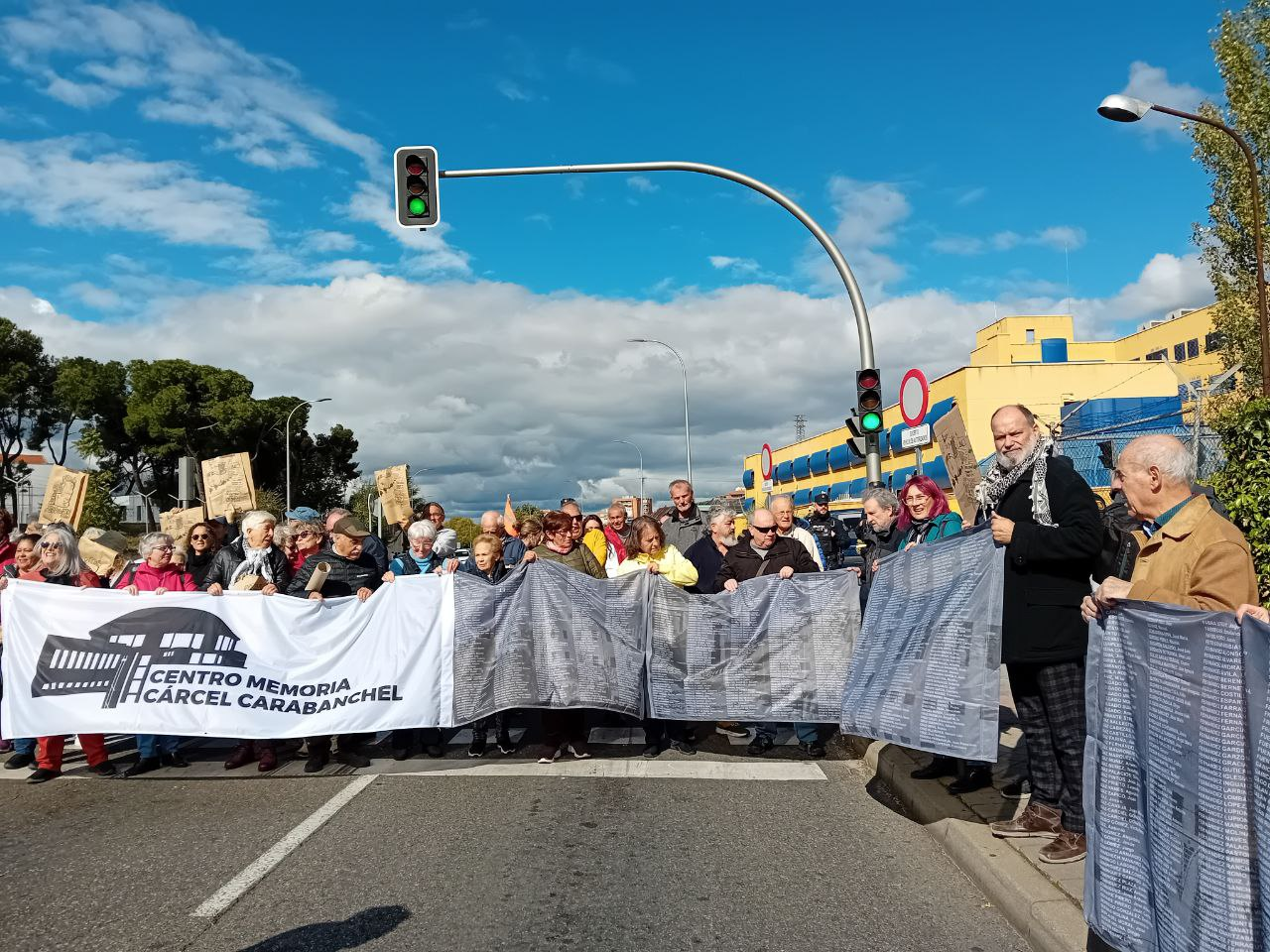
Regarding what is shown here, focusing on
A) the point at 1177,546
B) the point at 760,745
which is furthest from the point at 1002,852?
the point at 760,745

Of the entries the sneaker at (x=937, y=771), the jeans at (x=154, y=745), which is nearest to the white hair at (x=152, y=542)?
A: the jeans at (x=154, y=745)

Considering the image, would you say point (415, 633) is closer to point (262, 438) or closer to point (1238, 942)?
point (1238, 942)

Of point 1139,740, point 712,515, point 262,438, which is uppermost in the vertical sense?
point 262,438

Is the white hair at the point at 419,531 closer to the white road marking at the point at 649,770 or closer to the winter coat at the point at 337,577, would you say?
the winter coat at the point at 337,577

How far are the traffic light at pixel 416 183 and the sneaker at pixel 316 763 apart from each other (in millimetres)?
6781

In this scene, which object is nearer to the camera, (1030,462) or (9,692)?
(1030,462)

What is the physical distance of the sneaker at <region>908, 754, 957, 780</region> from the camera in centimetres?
645

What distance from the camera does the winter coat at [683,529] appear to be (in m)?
10.8

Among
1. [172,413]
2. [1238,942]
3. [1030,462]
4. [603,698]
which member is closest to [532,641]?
[603,698]

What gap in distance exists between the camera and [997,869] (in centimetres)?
456

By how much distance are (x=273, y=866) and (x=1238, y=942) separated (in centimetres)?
410

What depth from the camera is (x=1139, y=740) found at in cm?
344

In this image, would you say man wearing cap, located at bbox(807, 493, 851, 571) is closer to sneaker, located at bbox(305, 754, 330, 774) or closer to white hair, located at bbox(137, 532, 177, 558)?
sneaker, located at bbox(305, 754, 330, 774)

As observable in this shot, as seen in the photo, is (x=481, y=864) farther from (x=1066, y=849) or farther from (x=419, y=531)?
(x=419, y=531)
